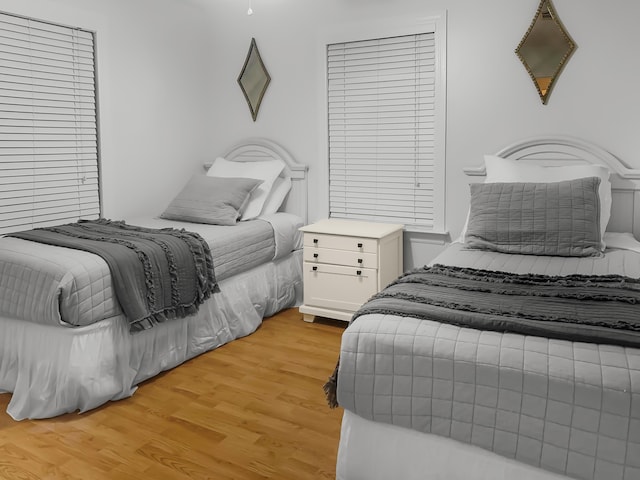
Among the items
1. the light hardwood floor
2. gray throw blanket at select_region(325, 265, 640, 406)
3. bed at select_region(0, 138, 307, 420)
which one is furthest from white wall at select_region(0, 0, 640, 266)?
the light hardwood floor

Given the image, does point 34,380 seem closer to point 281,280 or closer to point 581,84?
point 281,280

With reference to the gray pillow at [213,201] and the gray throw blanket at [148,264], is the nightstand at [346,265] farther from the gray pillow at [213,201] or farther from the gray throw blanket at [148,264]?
the gray throw blanket at [148,264]

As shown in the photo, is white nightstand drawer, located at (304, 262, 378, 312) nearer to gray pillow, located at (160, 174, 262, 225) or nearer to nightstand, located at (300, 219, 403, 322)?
nightstand, located at (300, 219, 403, 322)

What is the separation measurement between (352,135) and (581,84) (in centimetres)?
154

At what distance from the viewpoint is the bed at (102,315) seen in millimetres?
2697

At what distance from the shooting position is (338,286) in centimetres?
387

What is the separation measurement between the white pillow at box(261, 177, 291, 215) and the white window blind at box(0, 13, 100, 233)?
1.19 m

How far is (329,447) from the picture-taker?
2406mm

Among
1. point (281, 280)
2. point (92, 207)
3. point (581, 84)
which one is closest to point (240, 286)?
point (281, 280)

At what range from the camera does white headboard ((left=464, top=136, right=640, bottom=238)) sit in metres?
3.33

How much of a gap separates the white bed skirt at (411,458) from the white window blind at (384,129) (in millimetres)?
2202

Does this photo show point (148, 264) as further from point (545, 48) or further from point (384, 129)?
point (545, 48)

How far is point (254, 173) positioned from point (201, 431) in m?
2.25

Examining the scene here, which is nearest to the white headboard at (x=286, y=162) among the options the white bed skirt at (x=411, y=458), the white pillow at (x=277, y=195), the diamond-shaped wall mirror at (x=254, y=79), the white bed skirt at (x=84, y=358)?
the white pillow at (x=277, y=195)
